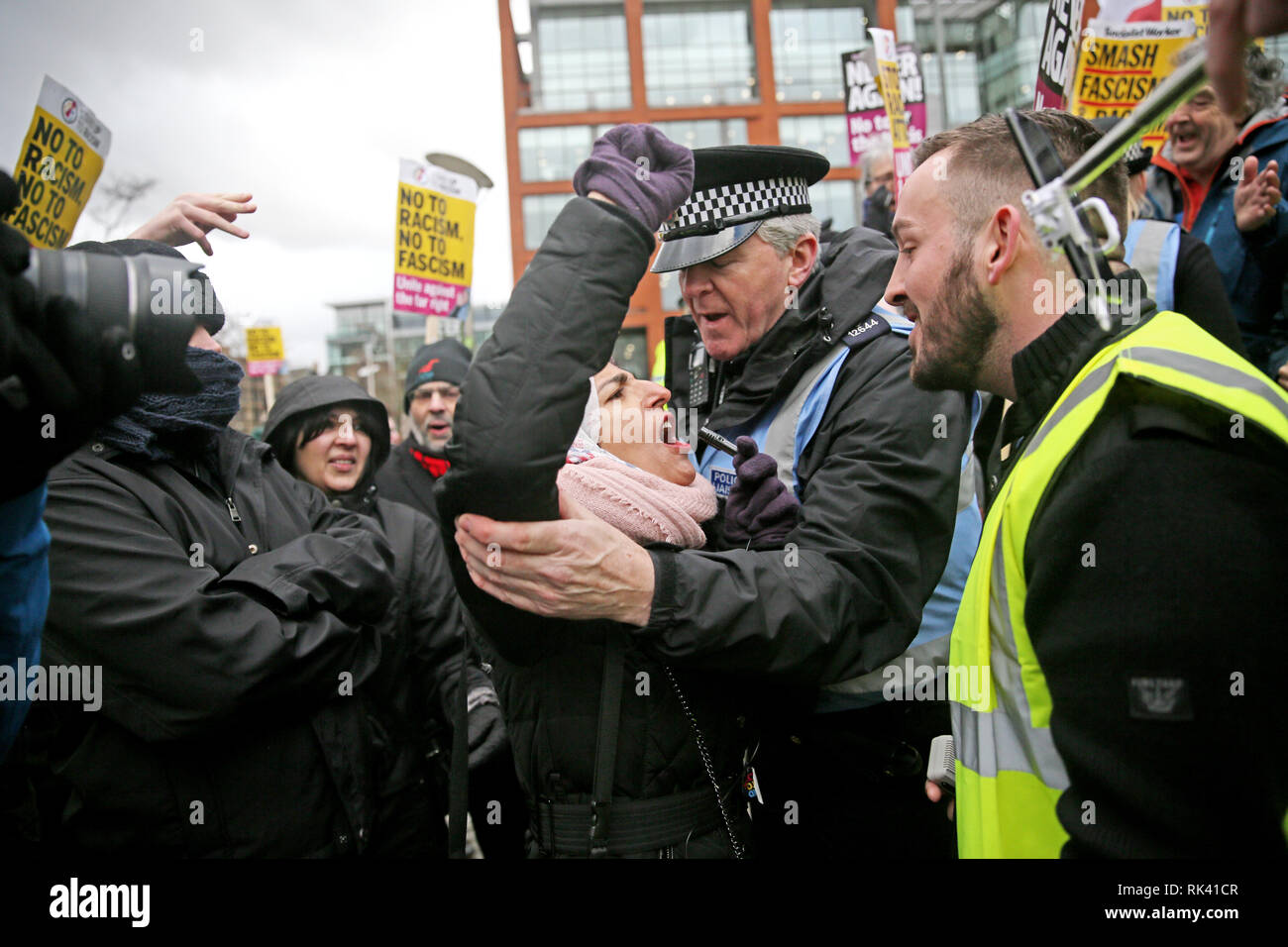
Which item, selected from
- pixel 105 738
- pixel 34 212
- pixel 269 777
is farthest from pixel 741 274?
pixel 34 212

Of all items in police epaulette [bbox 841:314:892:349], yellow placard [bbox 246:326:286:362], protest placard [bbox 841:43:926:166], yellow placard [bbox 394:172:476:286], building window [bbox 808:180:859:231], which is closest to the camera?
police epaulette [bbox 841:314:892:349]

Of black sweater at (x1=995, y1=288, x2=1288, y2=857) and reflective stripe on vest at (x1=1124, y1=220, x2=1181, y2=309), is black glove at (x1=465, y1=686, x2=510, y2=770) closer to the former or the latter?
black sweater at (x1=995, y1=288, x2=1288, y2=857)

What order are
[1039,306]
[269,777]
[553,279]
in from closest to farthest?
1. [553,279]
2. [1039,306]
3. [269,777]

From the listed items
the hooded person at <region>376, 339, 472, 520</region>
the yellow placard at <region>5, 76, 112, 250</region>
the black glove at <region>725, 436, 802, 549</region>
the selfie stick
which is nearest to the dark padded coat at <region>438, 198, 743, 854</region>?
the black glove at <region>725, 436, 802, 549</region>

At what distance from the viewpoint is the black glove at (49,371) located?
98 cm

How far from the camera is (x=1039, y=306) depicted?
1.48m

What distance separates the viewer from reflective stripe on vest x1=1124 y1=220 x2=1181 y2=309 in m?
2.87

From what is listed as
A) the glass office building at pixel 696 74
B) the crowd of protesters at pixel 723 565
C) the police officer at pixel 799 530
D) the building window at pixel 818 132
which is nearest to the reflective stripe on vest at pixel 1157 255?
the crowd of protesters at pixel 723 565

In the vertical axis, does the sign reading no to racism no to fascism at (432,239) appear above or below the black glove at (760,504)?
above

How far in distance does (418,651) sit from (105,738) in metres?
1.06

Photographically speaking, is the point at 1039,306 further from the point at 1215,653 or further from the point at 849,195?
the point at 849,195

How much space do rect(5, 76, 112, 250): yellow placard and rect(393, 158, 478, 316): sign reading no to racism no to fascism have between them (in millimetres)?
3187

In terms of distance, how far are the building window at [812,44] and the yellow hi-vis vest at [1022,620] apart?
37285mm

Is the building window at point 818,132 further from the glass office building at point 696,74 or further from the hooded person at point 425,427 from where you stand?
the hooded person at point 425,427
